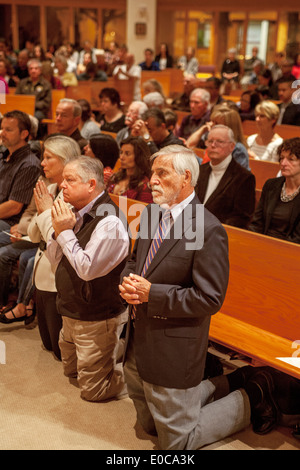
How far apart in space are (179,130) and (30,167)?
102 inches

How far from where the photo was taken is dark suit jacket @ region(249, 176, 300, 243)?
336cm

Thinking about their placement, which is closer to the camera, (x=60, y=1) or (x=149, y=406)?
(x=149, y=406)

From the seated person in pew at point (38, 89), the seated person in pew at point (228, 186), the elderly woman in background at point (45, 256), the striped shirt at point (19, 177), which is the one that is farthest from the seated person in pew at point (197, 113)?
the elderly woman in background at point (45, 256)

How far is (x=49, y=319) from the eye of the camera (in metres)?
3.38

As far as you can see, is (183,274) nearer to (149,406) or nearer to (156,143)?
(149,406)

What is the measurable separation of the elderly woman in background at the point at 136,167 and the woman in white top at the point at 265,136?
69.5 inches

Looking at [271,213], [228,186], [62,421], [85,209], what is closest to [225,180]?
[228,186]

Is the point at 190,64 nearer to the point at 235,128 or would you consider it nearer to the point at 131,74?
the point at 131,74

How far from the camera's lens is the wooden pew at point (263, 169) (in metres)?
4.81

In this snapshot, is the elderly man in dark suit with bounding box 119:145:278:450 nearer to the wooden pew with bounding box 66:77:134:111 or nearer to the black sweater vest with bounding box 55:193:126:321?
the black sweater vest with bounding box 55:193:126:321

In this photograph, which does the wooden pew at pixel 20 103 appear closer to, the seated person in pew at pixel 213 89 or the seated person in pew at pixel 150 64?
the seated person in pew at pixel 213 89

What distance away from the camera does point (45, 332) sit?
11.5 ft

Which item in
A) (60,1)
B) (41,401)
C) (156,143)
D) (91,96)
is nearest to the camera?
(41,401)

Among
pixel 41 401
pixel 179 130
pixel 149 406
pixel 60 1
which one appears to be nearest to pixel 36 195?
pixel 41 401
